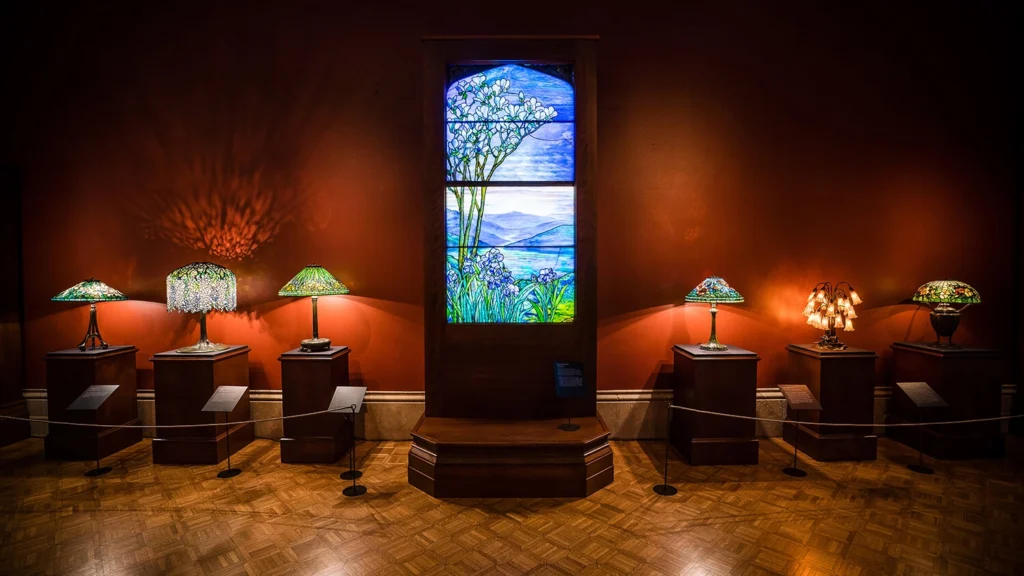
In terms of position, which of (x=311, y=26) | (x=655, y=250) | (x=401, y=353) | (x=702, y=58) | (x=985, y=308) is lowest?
(x=401, y=353)

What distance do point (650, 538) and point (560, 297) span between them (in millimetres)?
1673

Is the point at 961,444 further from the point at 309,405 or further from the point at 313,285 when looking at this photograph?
the point at 313,285

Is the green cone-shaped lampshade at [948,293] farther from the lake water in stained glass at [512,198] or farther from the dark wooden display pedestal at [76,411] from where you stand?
the dark wooden display pedestal at [76,411]

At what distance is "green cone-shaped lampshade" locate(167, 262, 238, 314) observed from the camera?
339cm

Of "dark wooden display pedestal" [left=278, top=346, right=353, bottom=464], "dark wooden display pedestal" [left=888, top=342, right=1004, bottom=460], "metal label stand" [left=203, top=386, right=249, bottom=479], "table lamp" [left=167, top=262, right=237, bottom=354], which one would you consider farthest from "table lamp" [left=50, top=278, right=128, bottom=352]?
"dark wooden display pedestal" [left=888, top=342, right=1004, bottom=460]

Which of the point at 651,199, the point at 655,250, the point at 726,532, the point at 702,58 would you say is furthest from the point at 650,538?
the point at 702,58

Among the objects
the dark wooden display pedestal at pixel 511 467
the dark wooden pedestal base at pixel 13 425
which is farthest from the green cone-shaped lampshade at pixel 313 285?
the dark wooden pedestal base at pixel 13 425

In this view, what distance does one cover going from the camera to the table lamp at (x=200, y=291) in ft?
11.1

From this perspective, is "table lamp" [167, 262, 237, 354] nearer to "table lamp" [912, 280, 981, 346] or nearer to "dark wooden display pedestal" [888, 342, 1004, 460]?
"dark wooden display pedestal" [888, 342, 1004, 460]

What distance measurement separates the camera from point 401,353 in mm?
3965

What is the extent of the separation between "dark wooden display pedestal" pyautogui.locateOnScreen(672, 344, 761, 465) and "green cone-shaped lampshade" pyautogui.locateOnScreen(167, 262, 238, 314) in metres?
3.58

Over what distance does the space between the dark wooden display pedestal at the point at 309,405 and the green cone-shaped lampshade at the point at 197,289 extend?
697 mm

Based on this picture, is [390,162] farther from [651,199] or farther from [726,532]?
[726,532]

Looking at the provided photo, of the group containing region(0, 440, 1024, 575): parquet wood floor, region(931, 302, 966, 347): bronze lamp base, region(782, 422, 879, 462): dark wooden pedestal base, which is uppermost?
region(931, 302, 966, 347): bronze lamp base
